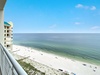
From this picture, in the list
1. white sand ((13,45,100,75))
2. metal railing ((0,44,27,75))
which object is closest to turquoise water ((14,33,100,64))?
white sand ((13,45,100,75))

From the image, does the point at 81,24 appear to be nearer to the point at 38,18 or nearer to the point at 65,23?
the point at 65,23

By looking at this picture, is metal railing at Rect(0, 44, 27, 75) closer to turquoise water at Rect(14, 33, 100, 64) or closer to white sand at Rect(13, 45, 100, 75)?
white sand at Rect(13, 45, 100, 75)

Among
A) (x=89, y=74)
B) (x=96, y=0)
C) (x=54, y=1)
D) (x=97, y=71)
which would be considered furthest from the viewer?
(x=96, y=0)

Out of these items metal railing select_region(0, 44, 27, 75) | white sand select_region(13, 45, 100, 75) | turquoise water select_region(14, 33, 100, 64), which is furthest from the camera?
turquoise water select_region(14, 33, 100, 64)

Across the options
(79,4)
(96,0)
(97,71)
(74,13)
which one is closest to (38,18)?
(74,13)

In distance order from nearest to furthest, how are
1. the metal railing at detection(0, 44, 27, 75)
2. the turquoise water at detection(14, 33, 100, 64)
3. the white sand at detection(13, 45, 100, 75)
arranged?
the metal railing at detection(0, 44, 27, 75) → the white sand at detection(13, 45, 100, 75) → the turquoise water at detection(14, 33, 100, 64)

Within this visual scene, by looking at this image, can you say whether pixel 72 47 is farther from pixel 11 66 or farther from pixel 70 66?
pixel 11 66

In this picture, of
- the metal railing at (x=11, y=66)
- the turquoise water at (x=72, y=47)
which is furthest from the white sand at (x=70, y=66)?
the metal railing at (x=11, y=66)

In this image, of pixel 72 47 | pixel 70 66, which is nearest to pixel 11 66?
pixel 70 66

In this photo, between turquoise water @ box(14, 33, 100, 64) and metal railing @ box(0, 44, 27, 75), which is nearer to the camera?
metal railing @ box(0, 44, 27, 75)

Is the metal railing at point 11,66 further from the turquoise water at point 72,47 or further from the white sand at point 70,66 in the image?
the turquoise water at point 72,47

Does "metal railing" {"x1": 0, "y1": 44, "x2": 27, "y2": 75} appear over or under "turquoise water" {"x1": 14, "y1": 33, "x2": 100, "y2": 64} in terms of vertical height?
over
